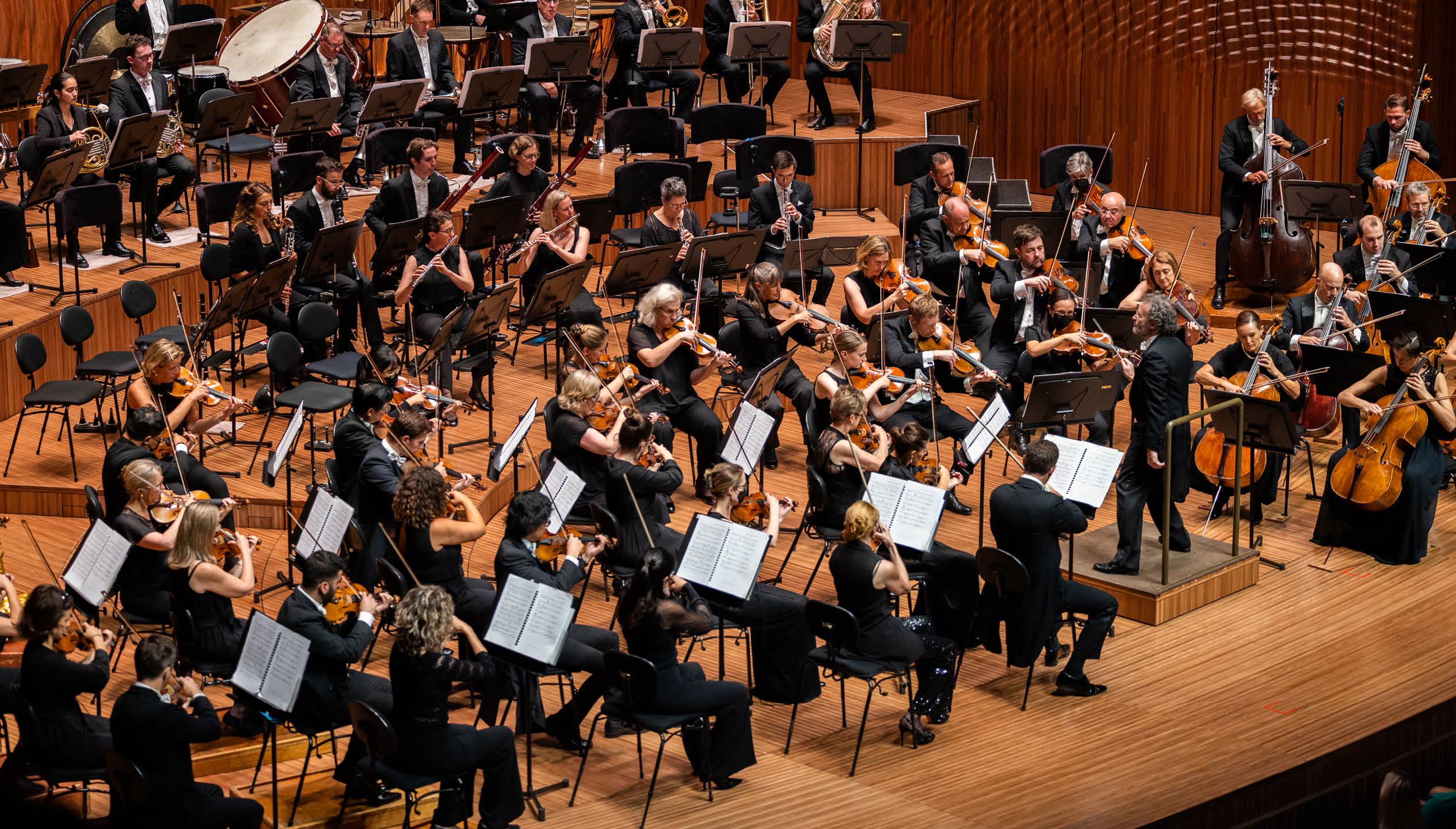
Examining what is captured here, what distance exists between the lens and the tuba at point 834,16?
43.9 feet

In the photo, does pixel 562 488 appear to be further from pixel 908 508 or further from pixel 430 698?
pixel 430 698

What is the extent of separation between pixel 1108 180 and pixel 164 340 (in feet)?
29.8

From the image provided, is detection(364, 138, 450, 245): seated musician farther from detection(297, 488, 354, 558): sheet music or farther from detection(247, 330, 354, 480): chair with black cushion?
detection(297, 488, 354, 558): sheet music

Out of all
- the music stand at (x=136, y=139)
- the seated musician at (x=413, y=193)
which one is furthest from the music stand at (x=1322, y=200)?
the music stand at (x=136, y=139)

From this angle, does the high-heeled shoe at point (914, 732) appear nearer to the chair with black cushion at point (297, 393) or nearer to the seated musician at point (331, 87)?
the chair with black cushion at point (297, 393)

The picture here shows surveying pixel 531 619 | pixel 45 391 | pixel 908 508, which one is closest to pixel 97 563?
pixel 531 619

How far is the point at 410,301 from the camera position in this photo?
9984 mm

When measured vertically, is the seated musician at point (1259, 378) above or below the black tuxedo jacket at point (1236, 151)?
below

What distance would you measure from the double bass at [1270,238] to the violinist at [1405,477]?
2841 mm

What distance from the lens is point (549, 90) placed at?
12969mm

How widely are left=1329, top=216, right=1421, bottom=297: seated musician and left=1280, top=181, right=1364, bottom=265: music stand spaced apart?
0.25 meters

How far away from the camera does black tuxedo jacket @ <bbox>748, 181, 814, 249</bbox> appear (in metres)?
11.0

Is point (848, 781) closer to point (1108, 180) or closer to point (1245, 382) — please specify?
point (1245, 382)

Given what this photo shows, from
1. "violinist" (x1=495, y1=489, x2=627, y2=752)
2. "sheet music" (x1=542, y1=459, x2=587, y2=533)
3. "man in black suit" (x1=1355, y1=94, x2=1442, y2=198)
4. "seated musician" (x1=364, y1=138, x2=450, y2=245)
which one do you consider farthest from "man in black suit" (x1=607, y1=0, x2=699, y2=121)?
"violinist" (x1=495, y1=489, x2=627, y2=752)
